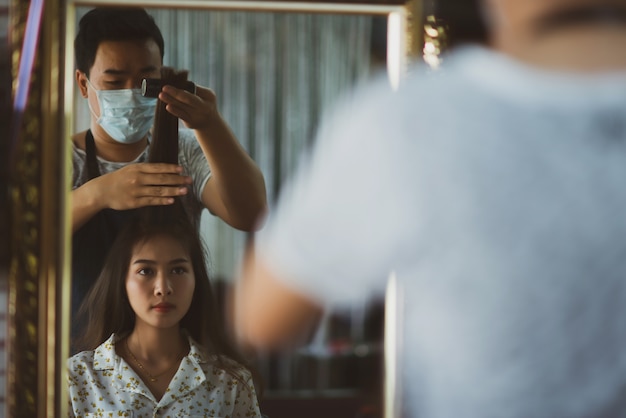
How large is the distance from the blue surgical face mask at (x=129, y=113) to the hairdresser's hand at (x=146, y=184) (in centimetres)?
5

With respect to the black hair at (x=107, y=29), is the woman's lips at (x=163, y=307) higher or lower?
lower

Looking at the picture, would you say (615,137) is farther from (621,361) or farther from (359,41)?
(359,41)

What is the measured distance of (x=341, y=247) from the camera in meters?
0.69

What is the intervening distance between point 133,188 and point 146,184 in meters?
0.02

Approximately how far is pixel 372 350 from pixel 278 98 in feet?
1.51

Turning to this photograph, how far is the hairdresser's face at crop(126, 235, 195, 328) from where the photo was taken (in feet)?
4.10

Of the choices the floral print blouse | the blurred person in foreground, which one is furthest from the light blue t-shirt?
the floral print blouse

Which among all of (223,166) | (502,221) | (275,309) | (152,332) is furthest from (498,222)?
(152,332)

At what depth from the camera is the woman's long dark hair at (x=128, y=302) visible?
125 cm

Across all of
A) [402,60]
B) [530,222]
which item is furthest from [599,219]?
[402,60]

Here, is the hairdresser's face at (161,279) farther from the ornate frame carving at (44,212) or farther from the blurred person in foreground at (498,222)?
the blurred person in foreground at (498,222)

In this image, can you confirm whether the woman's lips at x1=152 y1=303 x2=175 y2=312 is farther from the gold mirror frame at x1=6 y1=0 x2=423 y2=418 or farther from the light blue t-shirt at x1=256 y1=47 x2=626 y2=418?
the light blue t-shirt at x1=256 y1=47 x2=626 y2=418

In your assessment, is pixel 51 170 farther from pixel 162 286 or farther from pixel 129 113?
pixel 162 286

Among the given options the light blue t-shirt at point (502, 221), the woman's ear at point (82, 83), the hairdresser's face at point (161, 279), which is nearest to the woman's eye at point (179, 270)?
the hairdresser's face at point (161, 279)
